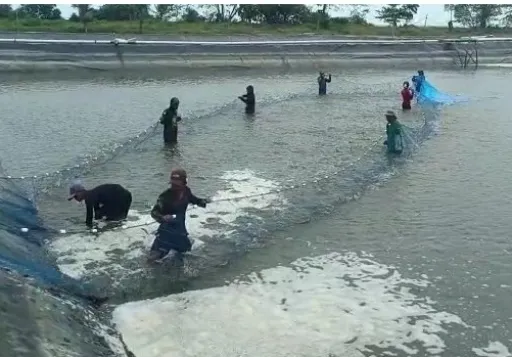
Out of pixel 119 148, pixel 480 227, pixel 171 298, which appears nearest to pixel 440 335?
pixel 171 298

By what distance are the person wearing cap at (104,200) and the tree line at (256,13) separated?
4137 centimetres

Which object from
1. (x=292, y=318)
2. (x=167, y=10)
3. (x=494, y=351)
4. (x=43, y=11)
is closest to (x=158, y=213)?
(x=292, y=318)

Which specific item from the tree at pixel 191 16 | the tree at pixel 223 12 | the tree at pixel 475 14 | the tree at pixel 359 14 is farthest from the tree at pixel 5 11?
the tree at pixel 475 14

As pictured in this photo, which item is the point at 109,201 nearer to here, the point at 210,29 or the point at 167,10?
the point at 210,29

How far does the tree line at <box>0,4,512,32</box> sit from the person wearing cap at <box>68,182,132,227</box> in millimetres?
41375

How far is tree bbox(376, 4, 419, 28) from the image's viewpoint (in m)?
72.6

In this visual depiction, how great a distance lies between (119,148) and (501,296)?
10540 mm

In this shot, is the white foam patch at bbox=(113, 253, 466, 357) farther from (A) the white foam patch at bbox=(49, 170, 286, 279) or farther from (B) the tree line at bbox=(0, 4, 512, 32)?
(B) the tree line at bbox=(0, 4, 512, 32)

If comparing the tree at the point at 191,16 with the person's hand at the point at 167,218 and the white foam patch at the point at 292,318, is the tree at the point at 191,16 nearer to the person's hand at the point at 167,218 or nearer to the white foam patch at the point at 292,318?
the person's hand at the point at 167,218

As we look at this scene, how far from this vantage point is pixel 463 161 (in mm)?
16297

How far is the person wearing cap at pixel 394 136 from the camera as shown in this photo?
16.2m

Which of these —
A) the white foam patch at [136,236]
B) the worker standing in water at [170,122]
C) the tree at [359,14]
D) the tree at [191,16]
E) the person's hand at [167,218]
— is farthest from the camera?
the tree at [359,14]

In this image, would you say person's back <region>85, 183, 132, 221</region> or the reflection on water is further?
→ person's back <region>85, 183, 132, 221</region>

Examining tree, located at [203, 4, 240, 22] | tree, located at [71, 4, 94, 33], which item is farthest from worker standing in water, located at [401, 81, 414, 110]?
tree, located at [203, 4, 240, 22]
